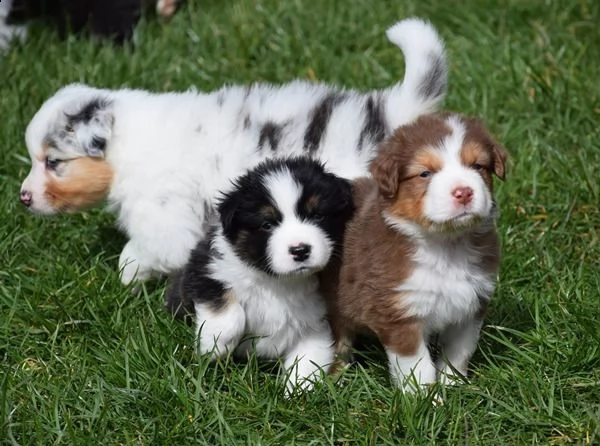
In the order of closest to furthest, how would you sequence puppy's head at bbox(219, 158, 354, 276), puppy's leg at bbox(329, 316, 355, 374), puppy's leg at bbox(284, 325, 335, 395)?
puppy's head at bbox(219, 158, 354, 276)
puppy's leg at bbox(284, 325, 335, 395)
puppy's leg at bbox(329, 316, 355, 374)

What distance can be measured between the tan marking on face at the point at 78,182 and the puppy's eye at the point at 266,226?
58.4 inches

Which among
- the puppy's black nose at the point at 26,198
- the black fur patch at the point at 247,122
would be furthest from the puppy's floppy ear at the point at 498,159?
the puppy's black nose at the point at 26,198

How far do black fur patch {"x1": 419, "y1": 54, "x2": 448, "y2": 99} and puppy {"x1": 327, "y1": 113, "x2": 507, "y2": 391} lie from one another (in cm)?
90

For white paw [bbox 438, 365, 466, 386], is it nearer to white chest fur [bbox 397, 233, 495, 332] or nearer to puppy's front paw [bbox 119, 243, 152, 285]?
white chest fur [bbox 397, 233, 495, 332]

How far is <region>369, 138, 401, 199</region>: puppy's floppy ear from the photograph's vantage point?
15.5 ft

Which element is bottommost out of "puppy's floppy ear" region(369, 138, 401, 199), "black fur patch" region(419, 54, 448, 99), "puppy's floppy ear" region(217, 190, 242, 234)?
"puppy's floppy ear" region(217, 190, 242, 234)

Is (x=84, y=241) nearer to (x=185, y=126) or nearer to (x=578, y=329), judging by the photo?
(x=185, y=126)

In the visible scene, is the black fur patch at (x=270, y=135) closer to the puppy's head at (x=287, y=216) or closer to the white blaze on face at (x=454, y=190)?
the puppy's head at (x=287, y=216)

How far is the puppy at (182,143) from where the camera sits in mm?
5797

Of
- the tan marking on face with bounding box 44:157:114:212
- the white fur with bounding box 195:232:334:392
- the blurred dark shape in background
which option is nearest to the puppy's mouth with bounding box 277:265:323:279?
the white fur with bounding box 195:232:334:392

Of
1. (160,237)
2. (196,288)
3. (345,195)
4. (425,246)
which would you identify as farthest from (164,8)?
(425,246)

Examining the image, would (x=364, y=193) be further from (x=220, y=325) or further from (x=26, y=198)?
(x=26, y=198)

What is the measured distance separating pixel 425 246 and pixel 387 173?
364mm

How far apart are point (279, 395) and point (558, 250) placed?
202cm
